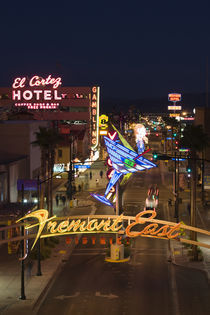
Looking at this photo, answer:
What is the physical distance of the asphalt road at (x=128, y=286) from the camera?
99.9ft

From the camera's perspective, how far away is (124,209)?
66.5m

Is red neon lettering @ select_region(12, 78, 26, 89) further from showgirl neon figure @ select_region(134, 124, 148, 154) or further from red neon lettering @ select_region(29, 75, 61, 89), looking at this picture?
showgirl neon figure @ select_region(134, 124, 148, 154)

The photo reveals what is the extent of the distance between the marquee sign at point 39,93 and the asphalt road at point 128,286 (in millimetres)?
56411

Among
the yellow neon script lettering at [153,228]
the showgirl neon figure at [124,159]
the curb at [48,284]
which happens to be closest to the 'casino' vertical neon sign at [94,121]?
the curb at [48,284]

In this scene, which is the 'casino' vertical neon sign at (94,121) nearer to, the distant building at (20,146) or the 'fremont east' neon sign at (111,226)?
the distant building at (20,146)

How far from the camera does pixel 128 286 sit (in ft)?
115

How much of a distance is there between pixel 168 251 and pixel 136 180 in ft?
181

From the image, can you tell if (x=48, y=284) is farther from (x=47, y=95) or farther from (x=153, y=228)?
(x=47, y=95)

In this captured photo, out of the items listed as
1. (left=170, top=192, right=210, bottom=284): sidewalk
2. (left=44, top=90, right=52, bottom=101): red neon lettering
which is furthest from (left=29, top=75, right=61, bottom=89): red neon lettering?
(left=170, top=192, right=210, bottom=284): sidewalk

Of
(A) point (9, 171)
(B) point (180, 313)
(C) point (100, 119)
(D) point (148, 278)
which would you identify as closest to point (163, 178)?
(C) point (100, 119)

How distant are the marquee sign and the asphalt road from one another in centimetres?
5641

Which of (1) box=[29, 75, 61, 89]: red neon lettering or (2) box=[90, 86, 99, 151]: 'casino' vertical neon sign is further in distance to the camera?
(2) box=[90, 86, 99, 151]: 'casino' vertical neon sign

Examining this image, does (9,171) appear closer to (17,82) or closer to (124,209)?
Answer: (124,209)

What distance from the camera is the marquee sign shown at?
100938 mm
